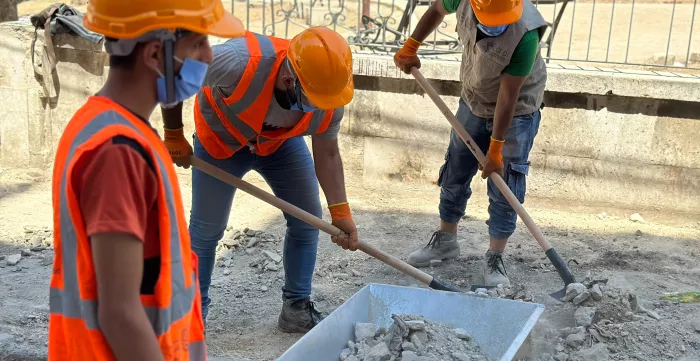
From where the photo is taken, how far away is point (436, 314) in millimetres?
3812

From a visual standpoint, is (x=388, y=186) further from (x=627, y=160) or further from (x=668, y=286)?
(x=668, y=286)

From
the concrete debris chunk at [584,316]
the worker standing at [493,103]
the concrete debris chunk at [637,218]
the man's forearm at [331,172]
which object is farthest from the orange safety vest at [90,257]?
the concrete debris chunk at [637,218]

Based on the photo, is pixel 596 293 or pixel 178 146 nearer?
pixel 178 146

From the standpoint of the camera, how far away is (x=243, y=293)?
4.78 metres

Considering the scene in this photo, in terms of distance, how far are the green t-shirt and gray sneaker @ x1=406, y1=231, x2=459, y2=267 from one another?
4.73 feet

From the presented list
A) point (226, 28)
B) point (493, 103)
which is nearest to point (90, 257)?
point (226, 28)

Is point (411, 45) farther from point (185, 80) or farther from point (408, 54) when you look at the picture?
point (185, 80)

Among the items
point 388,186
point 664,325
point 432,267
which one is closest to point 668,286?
point 664,325

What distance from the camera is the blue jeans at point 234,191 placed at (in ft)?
12.1

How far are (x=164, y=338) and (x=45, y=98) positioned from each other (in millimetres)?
5726

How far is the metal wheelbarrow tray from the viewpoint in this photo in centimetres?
349

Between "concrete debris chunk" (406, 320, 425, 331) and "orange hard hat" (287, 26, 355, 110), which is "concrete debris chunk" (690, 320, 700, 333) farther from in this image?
"orange hard hat" (287, 26, 355, 110)

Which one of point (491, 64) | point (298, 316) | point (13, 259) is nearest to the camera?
point (298, 316)

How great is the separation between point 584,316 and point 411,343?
1082 millimetres
